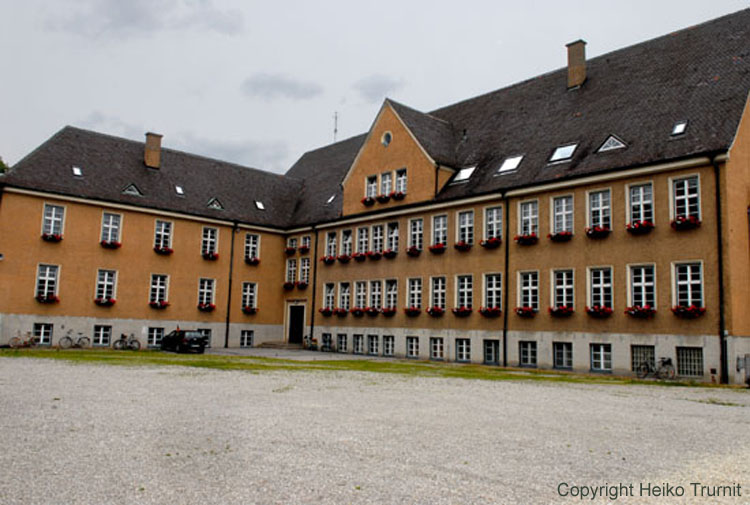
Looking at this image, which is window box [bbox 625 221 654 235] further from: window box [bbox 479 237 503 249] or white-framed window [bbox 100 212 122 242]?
white-framed window [bbox 100 212 122 242]

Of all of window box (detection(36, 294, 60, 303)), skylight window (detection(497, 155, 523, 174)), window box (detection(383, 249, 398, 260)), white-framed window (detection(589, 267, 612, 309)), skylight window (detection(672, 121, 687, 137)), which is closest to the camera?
skylight window (detection(672, 121, 687, 137))

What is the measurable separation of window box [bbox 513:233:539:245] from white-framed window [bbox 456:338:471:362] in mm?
5182

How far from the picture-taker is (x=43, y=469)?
719 cm

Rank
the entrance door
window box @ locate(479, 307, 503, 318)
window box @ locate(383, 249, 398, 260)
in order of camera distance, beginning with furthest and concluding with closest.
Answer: the entrance door
window box @ locate(383, 249, 398, 260)
window box @ locate(479, 307, 503, 318)

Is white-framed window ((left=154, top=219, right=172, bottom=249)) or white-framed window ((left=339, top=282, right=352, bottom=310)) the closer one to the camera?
white-framed window ((left=339, top=282, right=352, bottom=310))

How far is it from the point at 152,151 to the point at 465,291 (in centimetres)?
2096

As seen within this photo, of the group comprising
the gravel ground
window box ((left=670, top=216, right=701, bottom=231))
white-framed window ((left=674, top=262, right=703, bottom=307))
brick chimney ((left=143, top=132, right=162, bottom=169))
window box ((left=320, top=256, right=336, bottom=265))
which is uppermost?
brick chimney ((left=143, top=132, right=162, bottom=169))

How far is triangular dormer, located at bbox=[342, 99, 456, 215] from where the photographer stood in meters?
33.3

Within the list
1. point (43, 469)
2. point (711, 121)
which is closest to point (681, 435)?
point (43, 469)

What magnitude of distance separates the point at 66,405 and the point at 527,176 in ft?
69.7

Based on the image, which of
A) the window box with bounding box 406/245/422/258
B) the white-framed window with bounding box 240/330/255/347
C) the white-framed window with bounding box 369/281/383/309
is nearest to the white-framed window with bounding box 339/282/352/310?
the white-framed window with bounding box 369/281/383/309

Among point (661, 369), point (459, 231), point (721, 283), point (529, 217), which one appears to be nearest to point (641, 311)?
point (661, 369)

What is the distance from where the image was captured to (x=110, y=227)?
35688mm

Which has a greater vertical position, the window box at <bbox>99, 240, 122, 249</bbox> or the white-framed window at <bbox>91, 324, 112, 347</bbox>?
the window box at <bbox>99, 240, 122, 249</bbox>
